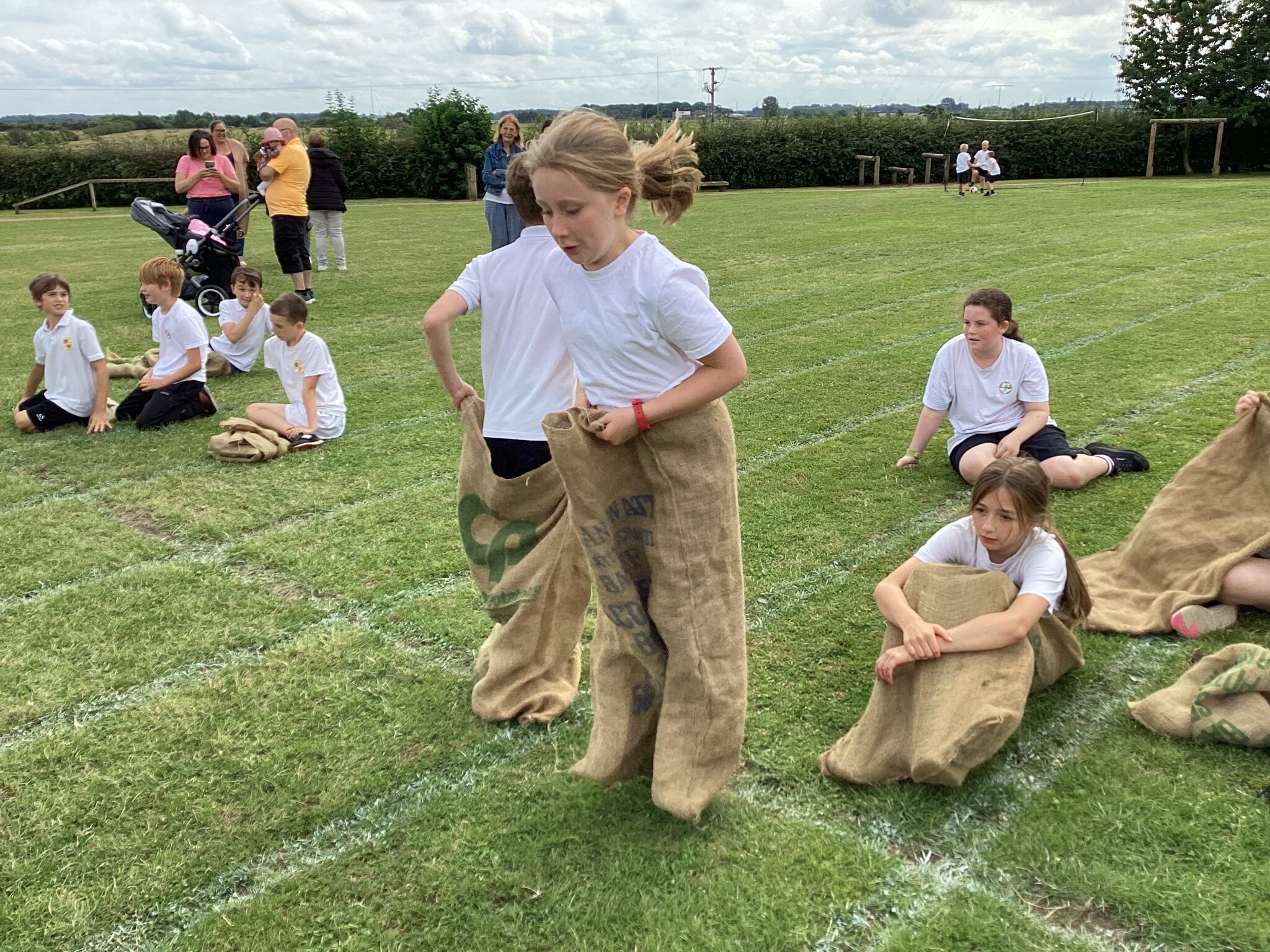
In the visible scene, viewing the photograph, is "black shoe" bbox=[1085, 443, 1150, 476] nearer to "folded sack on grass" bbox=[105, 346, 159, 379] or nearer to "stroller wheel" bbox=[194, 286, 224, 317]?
"folded sack on grass" bbox=[105, 346, 159, 379]

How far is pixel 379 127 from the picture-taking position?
116 ft

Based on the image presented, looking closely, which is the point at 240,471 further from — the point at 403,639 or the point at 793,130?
the point at 793,130

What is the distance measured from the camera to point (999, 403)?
561 cm

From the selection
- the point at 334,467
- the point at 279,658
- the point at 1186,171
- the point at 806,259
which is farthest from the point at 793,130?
the point at 279,658

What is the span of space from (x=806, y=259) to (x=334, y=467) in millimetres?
10444

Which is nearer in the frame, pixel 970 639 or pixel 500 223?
pixel 970 639

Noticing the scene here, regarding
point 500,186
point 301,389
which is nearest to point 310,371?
point 301,389

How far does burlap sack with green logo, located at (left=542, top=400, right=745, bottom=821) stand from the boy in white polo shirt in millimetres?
526

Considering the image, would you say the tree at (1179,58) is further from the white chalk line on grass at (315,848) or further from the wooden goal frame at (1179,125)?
the white chalk line on grass at (315,848)

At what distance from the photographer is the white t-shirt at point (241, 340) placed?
8969 millimetres

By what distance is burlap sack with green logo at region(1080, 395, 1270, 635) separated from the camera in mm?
3963

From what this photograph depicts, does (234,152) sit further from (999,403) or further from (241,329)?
(999,403)

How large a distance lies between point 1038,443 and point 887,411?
173 centimetres

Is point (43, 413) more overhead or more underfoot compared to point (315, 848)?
more overhead
